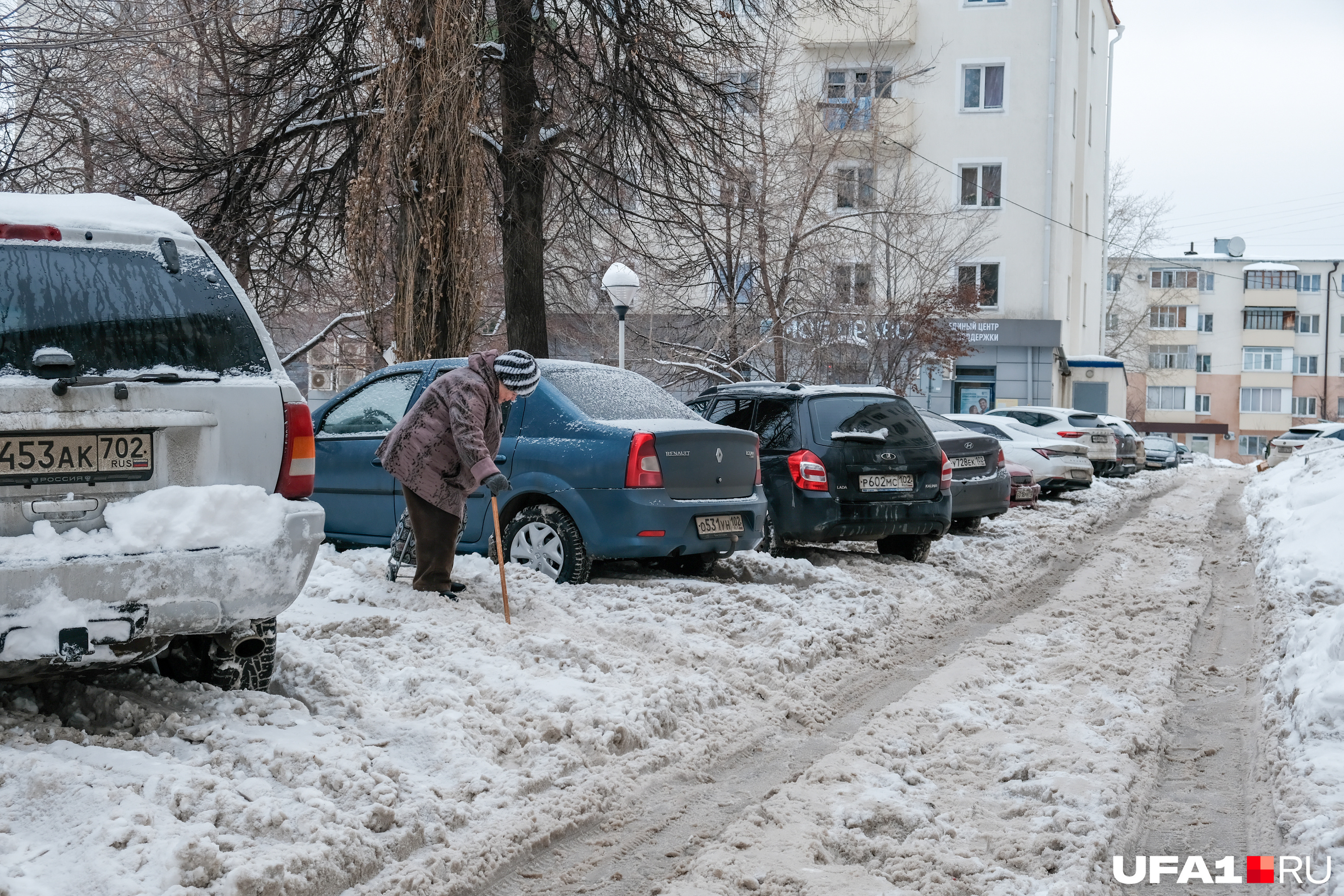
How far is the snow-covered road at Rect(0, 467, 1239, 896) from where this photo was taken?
145 inches

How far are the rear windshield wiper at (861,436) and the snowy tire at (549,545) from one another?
264 cm

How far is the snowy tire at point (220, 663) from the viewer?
479cm

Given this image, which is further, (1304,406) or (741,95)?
(1304,406)

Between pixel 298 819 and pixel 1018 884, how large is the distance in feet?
7.25

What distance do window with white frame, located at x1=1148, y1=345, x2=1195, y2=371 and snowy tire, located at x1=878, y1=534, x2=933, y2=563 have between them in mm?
70627

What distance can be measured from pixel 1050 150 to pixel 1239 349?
1887 inches

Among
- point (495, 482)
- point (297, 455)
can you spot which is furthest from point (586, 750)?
point (495, 482)

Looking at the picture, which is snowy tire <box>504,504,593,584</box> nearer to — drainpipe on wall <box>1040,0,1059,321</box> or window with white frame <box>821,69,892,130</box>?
window with white frame <box>821,69,892,130</box>

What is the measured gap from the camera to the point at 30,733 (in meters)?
4.14

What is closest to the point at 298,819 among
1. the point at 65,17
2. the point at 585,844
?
the point at 585,844

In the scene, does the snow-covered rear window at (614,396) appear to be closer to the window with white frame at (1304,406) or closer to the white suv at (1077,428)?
the white suv at (1077,428)

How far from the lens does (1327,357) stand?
70.3 metres

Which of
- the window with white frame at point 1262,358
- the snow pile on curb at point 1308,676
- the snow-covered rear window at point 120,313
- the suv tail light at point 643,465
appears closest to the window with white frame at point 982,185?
the snow pile on curb at point 1308,676

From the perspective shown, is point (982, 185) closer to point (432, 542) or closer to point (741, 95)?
point (741, 95)
